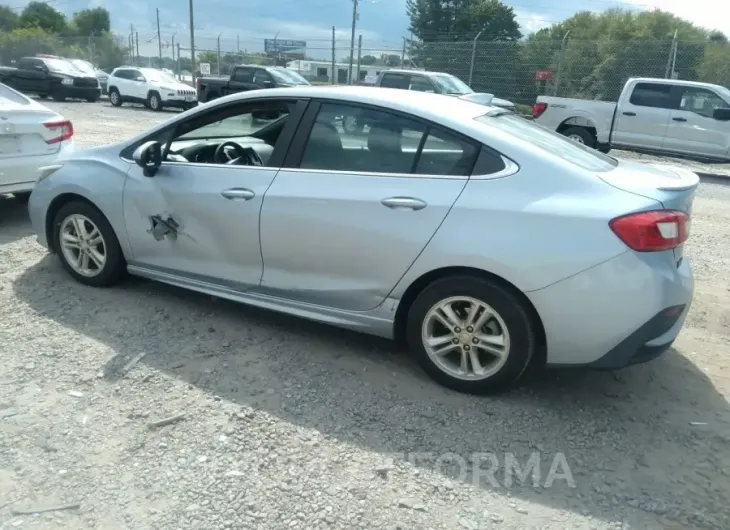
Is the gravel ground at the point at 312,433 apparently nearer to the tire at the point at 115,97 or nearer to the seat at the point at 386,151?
the seat at the point at 386,151

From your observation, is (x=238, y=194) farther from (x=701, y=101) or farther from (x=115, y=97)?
(x=115, y=97)

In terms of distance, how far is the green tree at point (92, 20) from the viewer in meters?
87.0

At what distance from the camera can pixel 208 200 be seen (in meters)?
3.96

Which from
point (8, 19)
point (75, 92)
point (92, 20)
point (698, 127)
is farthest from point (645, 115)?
point (92, 20)

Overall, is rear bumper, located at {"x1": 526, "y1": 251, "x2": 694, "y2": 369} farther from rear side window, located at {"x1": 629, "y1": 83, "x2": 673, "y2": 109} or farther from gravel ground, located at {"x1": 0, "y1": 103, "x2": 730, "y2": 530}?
rear side window, located at {"x1": 629, "y1": 83, "x2": 673, "y2": 109}

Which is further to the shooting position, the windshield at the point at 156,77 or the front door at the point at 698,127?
the windshield at the point at 156,77

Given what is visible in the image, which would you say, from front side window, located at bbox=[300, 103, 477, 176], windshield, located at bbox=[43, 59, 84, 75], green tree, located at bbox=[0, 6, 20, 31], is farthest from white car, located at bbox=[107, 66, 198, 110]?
green tree, located at bbox=[0, 6, 20, 31]

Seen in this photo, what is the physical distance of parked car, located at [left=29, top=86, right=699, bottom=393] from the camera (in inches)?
120

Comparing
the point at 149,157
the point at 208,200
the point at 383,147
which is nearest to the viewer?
the point at 383,147

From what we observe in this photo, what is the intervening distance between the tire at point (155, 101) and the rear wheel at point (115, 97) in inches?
66.6

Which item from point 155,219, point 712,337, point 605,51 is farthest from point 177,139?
point 605,51

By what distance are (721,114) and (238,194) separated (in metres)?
11.9

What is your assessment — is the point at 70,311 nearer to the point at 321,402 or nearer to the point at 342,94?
the point at 321,402

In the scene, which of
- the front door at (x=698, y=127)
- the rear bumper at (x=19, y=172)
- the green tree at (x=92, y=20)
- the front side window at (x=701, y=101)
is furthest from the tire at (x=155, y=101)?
the green tree at (x=92, y=20)
